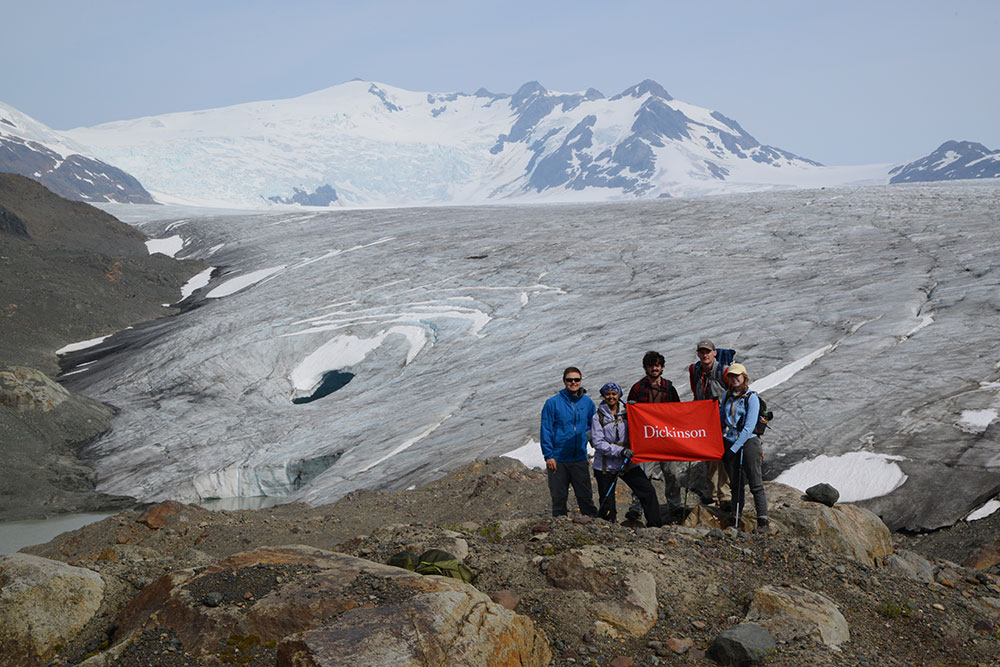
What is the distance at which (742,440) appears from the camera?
8750mm

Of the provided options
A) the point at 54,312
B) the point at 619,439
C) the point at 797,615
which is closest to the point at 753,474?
the point at 619,439

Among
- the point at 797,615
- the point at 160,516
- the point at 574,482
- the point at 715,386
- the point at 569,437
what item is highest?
the point at 715,386

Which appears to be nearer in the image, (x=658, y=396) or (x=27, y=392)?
(x=658, y=396)

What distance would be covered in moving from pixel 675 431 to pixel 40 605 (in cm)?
616

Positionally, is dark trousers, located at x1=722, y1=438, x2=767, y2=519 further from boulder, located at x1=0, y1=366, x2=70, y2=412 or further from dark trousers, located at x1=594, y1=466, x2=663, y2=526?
boulder, located at x1=0, y1=366, x2=70, y2=412

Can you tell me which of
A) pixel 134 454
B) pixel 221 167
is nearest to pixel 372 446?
pixel 134 454

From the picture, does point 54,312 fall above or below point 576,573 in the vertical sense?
above

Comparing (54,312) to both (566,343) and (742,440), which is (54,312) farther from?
(742,440)

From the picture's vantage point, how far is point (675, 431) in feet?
29.8

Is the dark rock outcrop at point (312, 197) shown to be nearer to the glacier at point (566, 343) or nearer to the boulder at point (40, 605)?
the glacier at point (566, 343)

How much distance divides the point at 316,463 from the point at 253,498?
7.26 ft

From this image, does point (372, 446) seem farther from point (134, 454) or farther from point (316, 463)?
point (134, 454)

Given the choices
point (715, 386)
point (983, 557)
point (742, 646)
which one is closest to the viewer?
point (742, 646)

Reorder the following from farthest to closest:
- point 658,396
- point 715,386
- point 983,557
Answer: point 983,557 → point 715,386 → point 658,396
